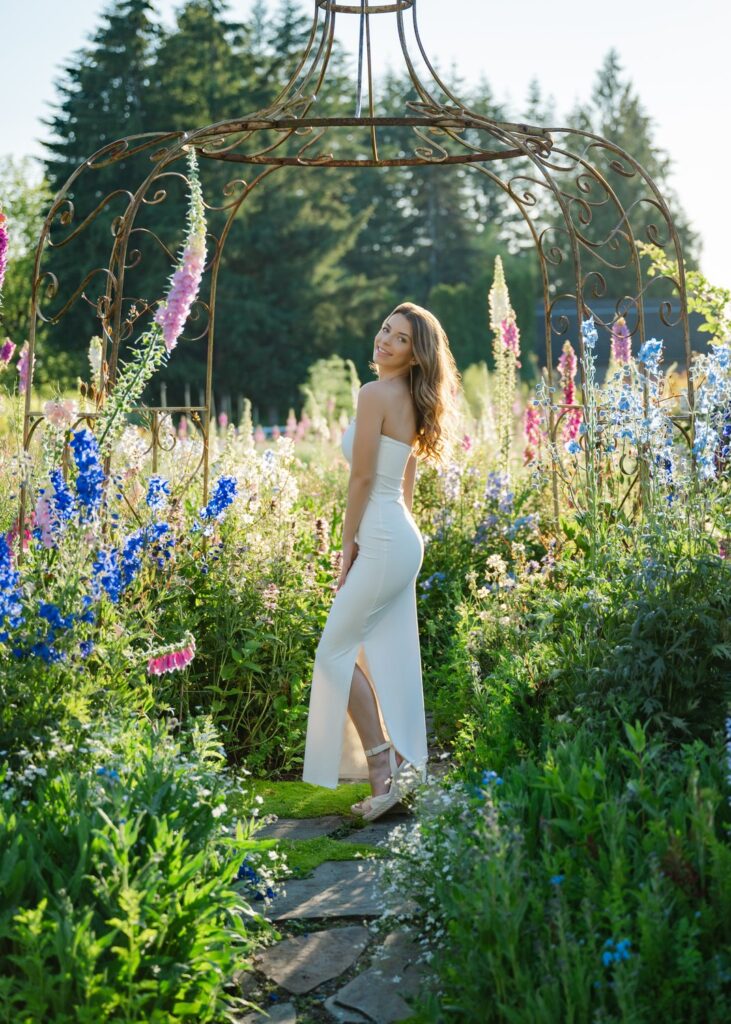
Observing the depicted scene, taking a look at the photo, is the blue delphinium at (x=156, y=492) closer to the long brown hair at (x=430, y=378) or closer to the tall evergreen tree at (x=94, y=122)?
the long brown hair at (x=430, y=378)

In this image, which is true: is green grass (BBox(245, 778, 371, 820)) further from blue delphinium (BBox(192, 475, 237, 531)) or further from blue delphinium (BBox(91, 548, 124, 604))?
blue delphinium (BBox(91, 548, 124, 604))

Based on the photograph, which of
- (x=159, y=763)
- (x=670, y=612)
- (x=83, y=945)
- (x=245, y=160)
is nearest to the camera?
(x=83, y=945)

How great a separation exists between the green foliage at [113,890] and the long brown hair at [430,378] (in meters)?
1.88

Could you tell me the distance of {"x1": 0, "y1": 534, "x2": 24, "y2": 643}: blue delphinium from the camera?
10.4 ft

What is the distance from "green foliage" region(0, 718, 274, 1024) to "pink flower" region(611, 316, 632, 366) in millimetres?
3490

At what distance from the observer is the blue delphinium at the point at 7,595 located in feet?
10.4

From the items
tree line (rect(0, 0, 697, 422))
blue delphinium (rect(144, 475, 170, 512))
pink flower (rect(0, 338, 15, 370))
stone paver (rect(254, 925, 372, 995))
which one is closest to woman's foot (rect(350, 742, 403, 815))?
stone paver (rect(254, 925, 372, 995))

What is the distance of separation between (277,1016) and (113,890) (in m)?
0.63

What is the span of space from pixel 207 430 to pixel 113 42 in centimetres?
2626

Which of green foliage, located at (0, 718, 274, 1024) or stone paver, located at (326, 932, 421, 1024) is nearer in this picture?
green foliage, located at (0, 718, 274, 1024)

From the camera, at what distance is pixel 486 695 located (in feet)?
14.4

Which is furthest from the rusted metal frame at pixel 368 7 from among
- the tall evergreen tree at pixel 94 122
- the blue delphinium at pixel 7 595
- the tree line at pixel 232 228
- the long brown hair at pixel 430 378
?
the tall evergreen tree at pixel 94 122

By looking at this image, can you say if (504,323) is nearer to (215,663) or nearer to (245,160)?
(245,160)

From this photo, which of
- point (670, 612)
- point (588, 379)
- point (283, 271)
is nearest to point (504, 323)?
point (588, 379)
